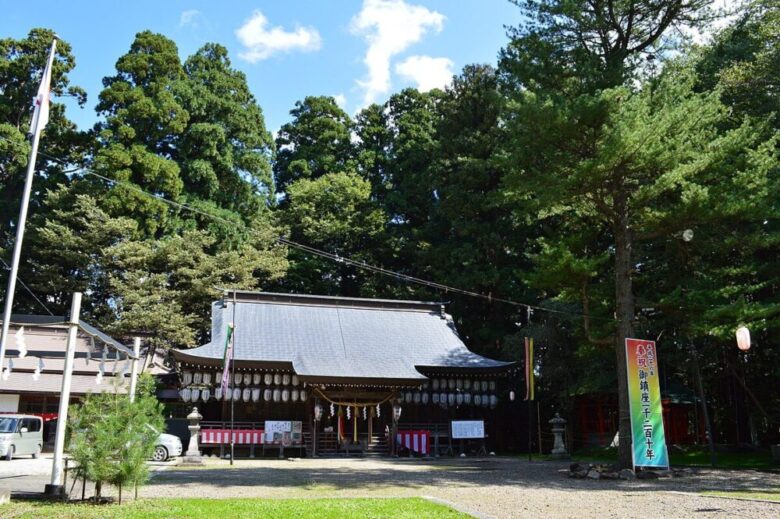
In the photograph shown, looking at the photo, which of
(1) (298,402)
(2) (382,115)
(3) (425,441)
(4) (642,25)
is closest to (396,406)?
(3) (425,441)

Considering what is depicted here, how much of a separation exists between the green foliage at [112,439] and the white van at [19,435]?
9.32 m

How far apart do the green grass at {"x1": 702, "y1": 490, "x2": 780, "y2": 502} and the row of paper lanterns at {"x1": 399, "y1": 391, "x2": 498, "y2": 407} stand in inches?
456

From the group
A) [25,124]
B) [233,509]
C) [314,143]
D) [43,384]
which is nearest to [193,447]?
[43,384]

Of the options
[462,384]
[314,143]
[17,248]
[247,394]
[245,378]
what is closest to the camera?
[17,248]

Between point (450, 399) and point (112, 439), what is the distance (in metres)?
15.1

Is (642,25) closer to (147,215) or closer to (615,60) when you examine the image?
(615,60)

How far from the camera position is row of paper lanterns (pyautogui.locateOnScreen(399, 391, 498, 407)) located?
2103 centimetres

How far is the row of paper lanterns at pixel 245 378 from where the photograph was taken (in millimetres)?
19031

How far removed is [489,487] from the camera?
10.9 meters

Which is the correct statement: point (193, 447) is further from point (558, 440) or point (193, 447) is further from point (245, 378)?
point (558, 440)

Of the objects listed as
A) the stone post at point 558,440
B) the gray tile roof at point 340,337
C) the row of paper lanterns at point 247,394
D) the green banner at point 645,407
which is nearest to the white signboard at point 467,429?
the gray tile roof at point 340,337

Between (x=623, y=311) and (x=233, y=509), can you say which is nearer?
(x=233, y=509)

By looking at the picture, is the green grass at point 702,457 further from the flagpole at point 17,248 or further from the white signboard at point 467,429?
the flagpole at point 17,248

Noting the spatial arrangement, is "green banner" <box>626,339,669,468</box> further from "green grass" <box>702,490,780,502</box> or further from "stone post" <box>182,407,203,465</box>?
"stone post" <box>182,407,203,465</box>
